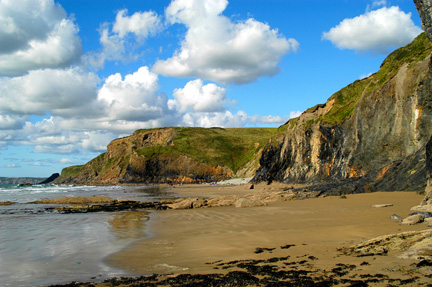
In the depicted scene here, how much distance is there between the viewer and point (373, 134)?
3688 cm

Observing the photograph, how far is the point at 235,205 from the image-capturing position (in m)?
24.8

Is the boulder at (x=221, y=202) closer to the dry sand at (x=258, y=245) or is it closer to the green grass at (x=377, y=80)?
the dry sand at (x=258, y=245)

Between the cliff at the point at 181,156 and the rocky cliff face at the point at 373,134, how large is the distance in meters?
41.1

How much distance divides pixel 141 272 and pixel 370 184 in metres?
24.3

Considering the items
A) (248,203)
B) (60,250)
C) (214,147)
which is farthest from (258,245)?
(214,147)

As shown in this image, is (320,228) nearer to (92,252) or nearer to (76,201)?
(92,252)

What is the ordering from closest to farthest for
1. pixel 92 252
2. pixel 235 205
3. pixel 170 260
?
pixel 170 260
pixel 92 252
pixel 235 205

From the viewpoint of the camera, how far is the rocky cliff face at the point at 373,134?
26872 mm

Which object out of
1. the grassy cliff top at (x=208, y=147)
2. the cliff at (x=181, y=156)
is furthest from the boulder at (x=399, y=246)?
the grassy cliff top at (x=208, y=147)

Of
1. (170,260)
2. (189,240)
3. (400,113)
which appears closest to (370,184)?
(400,113)

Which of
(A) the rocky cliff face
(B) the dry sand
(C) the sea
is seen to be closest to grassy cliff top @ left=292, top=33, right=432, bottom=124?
(A) the rocky cliff face

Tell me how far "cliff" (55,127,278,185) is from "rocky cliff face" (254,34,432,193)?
4108cm

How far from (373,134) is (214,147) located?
11209 cm

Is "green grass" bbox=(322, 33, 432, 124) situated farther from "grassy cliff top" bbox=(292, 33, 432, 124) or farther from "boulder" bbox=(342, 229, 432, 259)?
"boulder" bbox=(342, 229, 432, 259)
